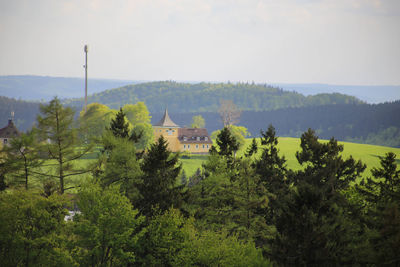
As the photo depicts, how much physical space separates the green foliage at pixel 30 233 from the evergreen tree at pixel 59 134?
707 cm

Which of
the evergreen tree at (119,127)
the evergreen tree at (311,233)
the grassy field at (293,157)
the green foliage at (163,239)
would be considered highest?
the evergreen tree at (119,127)

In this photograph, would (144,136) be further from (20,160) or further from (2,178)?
(2,178)

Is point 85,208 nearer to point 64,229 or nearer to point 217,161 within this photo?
point 64,229

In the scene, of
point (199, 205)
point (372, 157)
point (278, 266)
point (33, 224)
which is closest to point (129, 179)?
point (199, 205)

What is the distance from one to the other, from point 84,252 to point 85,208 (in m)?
3.32

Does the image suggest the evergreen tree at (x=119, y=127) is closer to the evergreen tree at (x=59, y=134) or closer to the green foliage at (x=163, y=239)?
the evergreen tree at (x=59, y=134)

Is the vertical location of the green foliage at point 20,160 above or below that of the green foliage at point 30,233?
above

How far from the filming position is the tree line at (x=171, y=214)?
87.1ft

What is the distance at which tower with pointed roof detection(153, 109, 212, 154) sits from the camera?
116125mm

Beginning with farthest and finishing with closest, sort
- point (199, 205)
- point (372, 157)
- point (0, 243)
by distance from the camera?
point (372, 157) → point (199, 205) → point (0, 243)

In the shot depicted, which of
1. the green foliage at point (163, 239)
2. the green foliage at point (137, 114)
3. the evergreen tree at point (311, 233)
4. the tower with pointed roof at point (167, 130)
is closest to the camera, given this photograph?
the evergreen tree at point (311, 233)

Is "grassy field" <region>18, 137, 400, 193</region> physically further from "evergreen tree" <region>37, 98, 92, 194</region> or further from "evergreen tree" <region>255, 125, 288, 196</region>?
"evergreen tree" <region>255, 125, 288, 196</region>

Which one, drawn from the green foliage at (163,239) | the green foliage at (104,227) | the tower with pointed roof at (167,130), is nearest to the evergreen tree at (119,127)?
the green foliage at (104,227)

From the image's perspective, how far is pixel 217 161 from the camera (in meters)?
39.3
